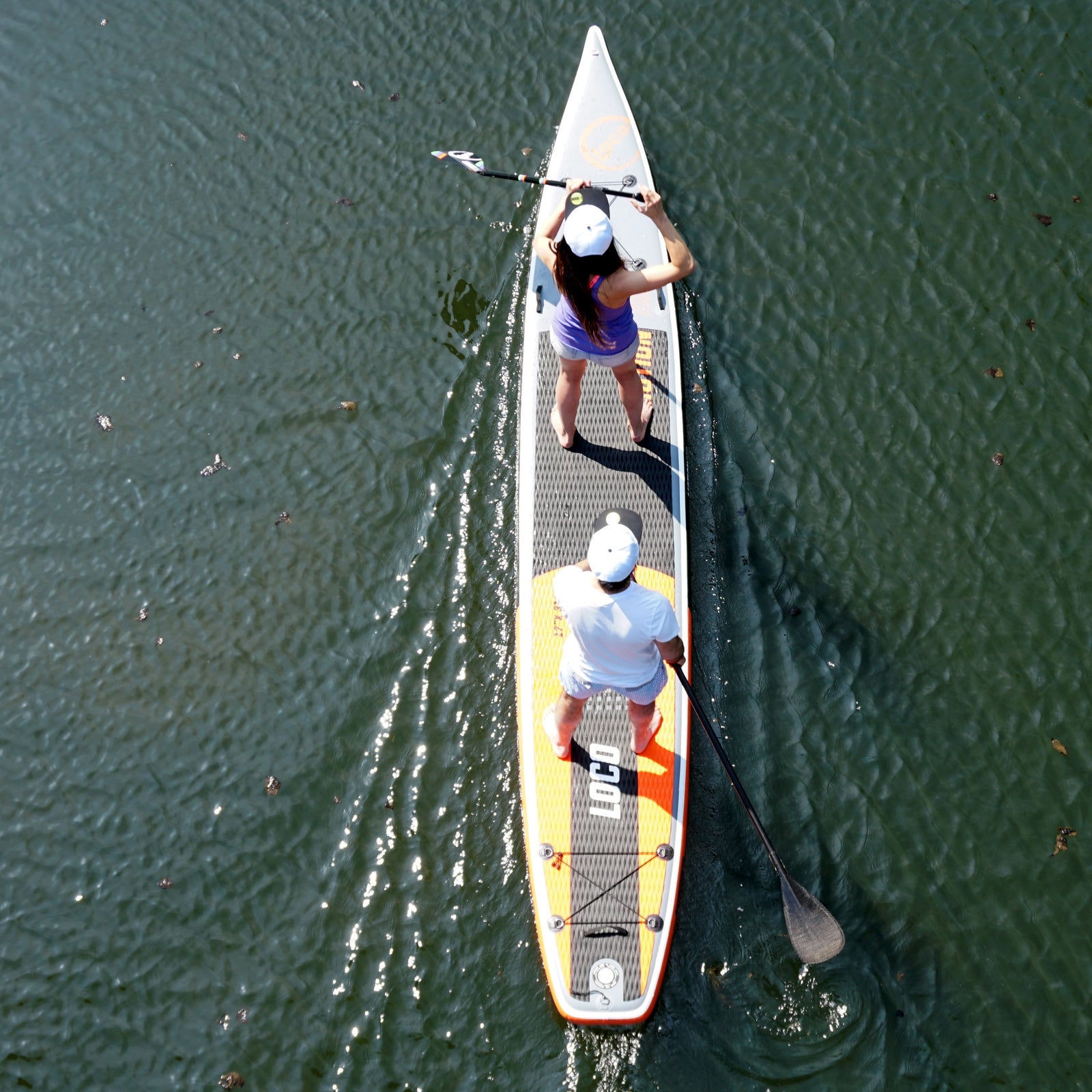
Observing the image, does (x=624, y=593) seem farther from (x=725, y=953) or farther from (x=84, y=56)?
(x=84, y=56)

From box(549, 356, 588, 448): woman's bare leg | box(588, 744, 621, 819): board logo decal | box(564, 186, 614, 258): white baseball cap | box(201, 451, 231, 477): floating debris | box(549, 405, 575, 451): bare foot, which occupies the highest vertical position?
box(564, 186, 614, 258): white baseball cap

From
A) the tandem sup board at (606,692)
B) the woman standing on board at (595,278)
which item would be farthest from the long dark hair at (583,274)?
the tandem sup board at (606,692)

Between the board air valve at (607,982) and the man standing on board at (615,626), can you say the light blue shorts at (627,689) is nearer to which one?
the man standing on board at (615,626)

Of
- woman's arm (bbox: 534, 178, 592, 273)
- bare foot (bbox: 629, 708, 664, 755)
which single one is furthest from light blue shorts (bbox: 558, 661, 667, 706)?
woman's arm (bbox: 534, 178, 592, 273)

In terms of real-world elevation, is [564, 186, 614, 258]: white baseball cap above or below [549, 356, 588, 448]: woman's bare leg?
above

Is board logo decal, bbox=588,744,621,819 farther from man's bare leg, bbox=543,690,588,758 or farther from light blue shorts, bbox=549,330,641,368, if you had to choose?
light blue shorts, bbox=549,330,641,368

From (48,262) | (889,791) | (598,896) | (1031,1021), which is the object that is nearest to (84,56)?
(48,262)

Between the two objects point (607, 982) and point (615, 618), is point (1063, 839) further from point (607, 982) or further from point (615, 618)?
point (615, 618)
